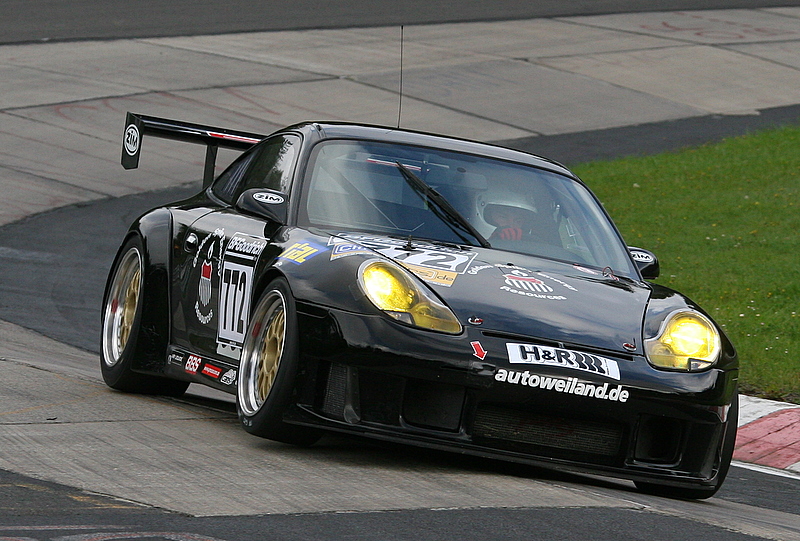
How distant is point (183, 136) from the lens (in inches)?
303

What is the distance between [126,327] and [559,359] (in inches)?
114

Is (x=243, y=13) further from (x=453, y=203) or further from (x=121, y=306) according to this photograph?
(x=453, y=203)

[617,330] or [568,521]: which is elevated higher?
[617,330]

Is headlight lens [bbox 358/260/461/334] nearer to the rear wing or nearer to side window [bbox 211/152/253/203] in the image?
side window [bbox 211/152/253/203]

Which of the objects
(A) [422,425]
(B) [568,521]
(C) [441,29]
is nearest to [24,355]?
(A) [422,425]

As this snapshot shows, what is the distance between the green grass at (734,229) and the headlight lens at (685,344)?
121 inches

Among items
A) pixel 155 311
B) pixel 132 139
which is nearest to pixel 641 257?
pixel 155 311

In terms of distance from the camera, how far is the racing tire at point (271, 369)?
210 inches

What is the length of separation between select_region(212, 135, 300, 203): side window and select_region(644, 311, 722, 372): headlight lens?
1872 millimetres

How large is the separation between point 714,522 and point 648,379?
0.66 metres

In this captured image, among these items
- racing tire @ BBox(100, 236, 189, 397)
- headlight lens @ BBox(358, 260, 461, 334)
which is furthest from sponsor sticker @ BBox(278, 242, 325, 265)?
racing tire @ BBox(100, 236, 189, 397)

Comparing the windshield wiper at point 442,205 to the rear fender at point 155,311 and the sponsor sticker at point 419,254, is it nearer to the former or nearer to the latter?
the sponsor sticker at point 419,254

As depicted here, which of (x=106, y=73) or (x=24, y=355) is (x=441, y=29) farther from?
(x=24, y=355)

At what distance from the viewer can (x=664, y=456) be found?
5.46 m
